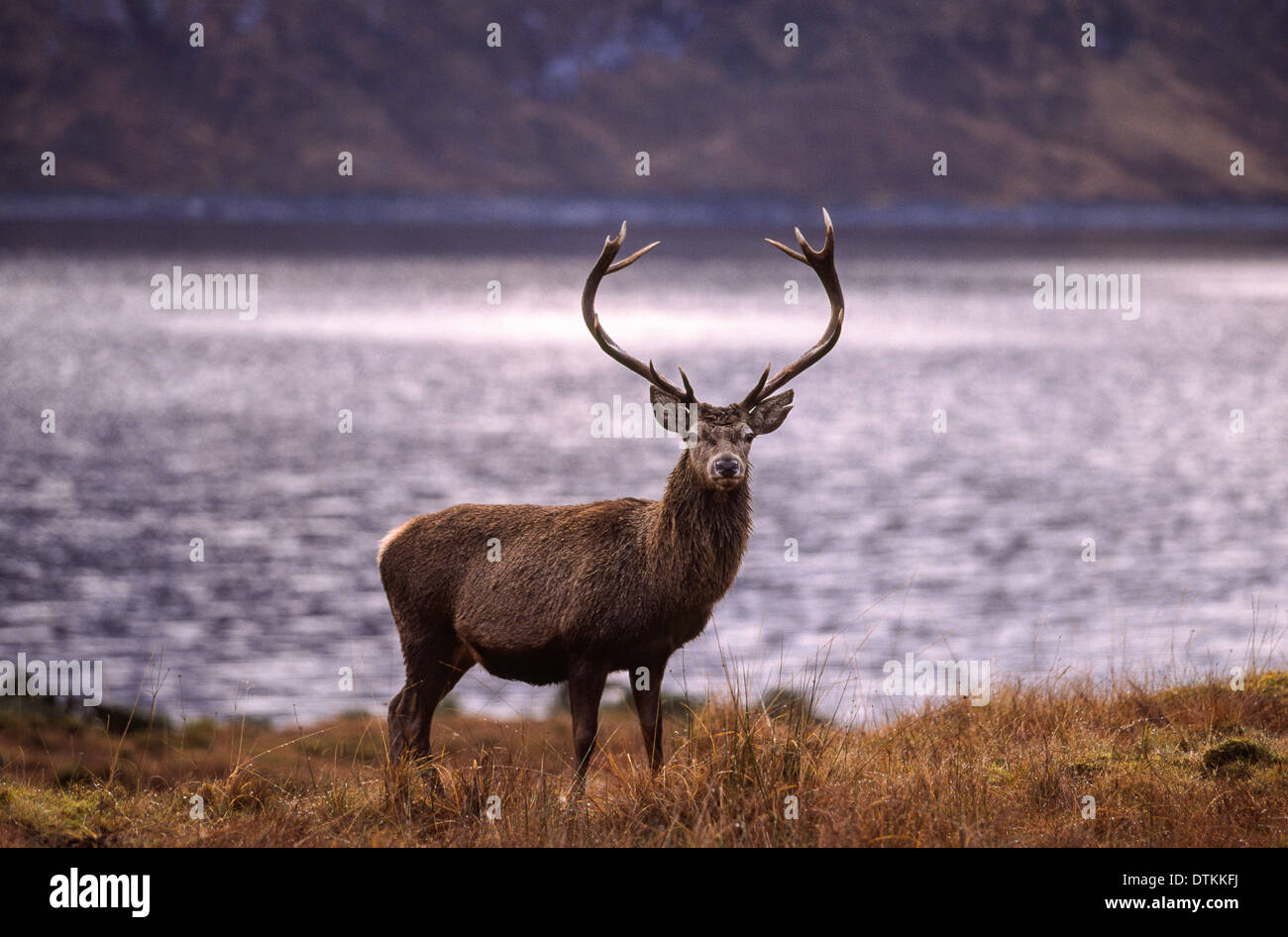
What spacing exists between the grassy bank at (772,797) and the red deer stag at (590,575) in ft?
1.72

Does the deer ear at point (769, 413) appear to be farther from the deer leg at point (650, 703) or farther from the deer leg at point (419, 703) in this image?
the deer leg at point (419, 703)

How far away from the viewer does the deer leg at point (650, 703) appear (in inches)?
367

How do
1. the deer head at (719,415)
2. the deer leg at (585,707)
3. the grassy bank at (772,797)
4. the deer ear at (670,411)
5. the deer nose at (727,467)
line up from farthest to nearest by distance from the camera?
the deer ear at (670,411)
the deer leg at (585,707)
the deer head at (719,415)
the deer nose at (727,467)
the grassy bank at (772,797)

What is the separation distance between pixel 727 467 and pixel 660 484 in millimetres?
33941

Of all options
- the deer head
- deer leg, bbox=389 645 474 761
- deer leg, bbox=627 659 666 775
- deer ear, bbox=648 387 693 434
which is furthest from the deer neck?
deer leg, bbox=389 645 474 761

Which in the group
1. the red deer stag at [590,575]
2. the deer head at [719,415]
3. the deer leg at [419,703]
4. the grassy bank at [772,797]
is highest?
the deer head at [719,415]

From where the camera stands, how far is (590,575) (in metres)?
9.55

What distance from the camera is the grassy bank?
843 centimetres

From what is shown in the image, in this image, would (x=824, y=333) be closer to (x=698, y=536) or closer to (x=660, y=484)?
(x=698, y=536)

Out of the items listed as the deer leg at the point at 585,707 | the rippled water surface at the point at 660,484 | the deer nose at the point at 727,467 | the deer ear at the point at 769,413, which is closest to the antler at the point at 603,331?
the deer ear at the point at 769,413

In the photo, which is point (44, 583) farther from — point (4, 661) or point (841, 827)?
point (841, 827)

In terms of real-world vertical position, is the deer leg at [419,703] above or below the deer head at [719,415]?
below

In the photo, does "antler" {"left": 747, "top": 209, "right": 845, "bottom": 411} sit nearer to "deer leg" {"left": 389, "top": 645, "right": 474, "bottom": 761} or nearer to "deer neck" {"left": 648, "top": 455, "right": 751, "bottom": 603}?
"deer neck" {"left": 648, "top": 455, "right": 751, "bottom": 603}
